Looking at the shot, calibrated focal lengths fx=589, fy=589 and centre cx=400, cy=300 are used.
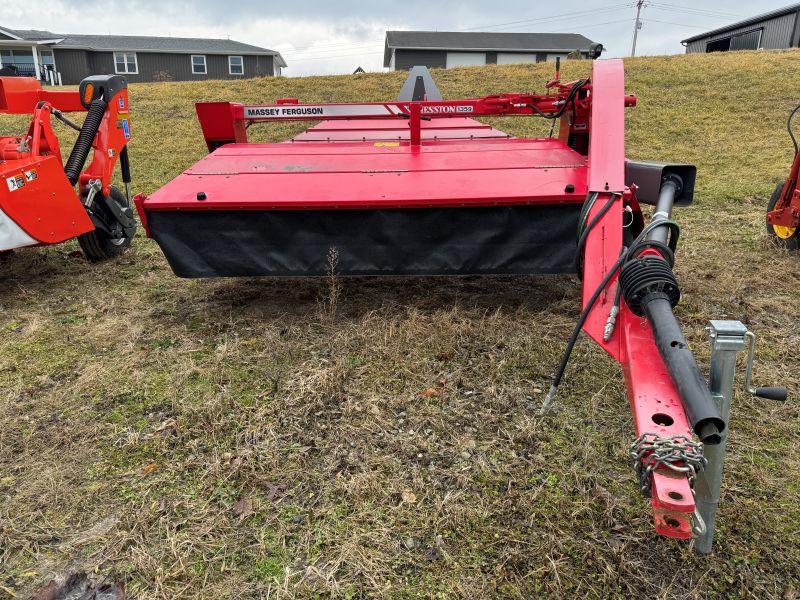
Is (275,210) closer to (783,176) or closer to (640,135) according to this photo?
(783,176)

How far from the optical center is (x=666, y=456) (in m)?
1.26

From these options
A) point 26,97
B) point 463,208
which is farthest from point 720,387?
point 26,97

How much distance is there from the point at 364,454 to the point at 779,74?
54.5ft

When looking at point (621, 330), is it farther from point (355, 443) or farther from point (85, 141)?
point (85, 141)

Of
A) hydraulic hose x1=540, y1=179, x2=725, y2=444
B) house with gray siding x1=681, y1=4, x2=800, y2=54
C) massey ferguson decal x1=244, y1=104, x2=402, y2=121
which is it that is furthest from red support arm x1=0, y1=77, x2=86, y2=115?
house with gray siding x1=681, y1=4, x2=800, y2=54

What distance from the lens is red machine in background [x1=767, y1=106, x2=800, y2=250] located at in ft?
16.2

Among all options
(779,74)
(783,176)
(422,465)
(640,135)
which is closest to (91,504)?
(422,465)

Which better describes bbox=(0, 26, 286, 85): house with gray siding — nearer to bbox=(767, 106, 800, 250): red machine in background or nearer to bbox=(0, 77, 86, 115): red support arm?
bbox=(0, 77, 86, 115): red support arm

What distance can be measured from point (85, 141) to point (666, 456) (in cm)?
480

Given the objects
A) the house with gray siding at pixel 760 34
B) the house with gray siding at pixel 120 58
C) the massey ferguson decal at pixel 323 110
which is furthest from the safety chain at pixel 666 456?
the house with gray siding at pixel 120 58

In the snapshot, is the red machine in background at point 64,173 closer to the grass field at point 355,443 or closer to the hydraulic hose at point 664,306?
the grass field at point 355,443

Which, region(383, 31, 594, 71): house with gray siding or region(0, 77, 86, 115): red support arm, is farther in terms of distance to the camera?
region(383, 31, 594, 71): house with gray siding

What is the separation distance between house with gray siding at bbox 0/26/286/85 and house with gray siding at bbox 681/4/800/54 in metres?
22.6

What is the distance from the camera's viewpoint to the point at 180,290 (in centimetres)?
468
